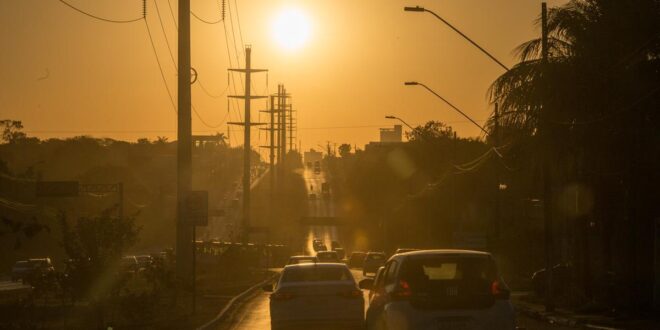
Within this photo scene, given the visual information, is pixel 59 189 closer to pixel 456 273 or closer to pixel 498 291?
pixel 456 273

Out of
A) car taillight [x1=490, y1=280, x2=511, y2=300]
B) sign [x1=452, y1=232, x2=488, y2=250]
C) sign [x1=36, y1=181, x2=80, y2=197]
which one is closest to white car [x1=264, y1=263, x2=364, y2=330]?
car taillight [x1=490, y1=280, x2=511, y2=300]

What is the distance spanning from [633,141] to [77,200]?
267 ft

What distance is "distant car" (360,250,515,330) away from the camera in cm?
1516

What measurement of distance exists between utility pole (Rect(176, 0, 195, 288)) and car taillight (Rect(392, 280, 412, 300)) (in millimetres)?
21986

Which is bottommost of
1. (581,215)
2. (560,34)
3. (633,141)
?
(581,215)

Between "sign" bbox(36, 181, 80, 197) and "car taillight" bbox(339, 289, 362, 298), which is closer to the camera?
Answer: "car taillight" bbox(339, 289, 362, 298)

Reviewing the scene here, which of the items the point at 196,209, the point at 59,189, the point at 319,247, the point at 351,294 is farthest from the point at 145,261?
the point at 319,247

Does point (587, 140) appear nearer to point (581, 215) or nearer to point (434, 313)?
point (581, 215)

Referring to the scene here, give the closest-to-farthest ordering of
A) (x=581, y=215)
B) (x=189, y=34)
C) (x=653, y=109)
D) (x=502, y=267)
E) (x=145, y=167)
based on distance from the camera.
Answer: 1. (x=653, y=109)
2. (x=581, y=215)
3. (x=189, y=34)
4. (x=502, y=267)
5. (x=145, y=167)

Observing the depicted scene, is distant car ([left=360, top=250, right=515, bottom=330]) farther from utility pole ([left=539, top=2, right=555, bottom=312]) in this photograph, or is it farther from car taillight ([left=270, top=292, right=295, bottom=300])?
utility pole ([left=539, top=2, right=555, bottom=312])

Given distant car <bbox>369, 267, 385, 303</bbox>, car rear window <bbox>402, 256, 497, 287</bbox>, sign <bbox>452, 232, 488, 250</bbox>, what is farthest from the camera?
sign <bbox>452, 232, 488, 250</bbox>

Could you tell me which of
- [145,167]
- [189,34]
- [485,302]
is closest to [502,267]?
[189,34]

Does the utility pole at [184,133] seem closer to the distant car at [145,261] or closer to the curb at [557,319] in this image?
the distant car at [145,261]

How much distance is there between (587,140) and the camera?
2997 centimetres
